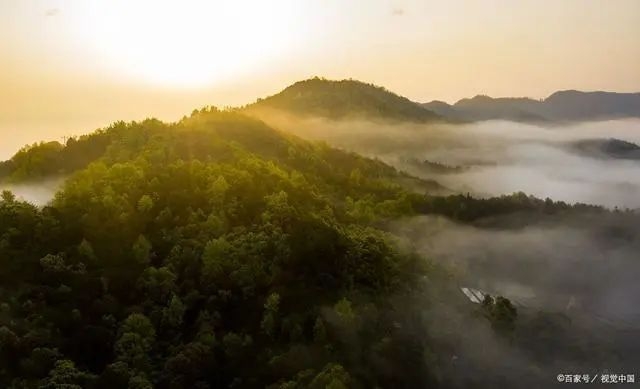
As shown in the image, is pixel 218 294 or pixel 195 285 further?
pixel 195 285

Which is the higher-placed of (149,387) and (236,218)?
(236,218)

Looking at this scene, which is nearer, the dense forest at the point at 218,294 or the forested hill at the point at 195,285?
the forested hill at the point at 195,285

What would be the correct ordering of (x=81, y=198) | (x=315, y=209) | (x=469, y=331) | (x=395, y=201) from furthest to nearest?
(x=395, y=201) < (x=315, y=209) < (x=469, y=331) < (x=81, y=198)

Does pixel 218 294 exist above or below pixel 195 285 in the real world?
below

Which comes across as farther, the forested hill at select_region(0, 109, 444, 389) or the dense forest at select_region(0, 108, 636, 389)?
the dense forest at select_region(0, 108, 636, 389)

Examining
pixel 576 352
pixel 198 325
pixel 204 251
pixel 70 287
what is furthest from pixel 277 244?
pixel 576 352

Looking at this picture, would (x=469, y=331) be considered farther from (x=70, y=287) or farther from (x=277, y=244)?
(x=70, y=287)

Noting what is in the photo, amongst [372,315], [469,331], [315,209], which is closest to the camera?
[372,315]

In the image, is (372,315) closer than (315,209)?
Yes
